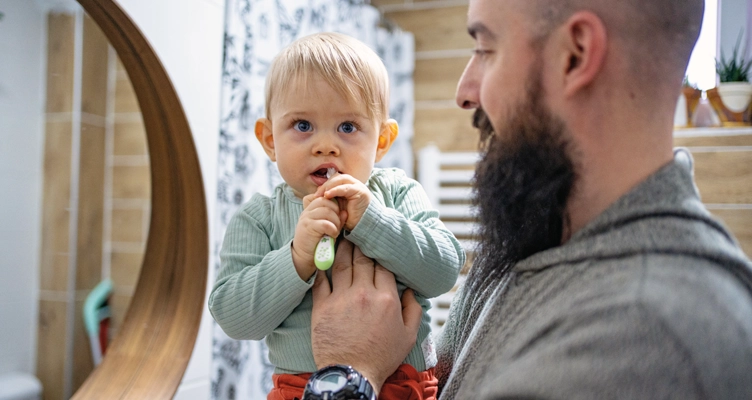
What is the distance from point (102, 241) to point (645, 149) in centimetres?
152

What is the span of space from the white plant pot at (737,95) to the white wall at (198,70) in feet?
6.45

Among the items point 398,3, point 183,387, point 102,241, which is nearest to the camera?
point 183,387

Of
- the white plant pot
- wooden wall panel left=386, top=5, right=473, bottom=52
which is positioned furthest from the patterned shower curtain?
the white plant pot

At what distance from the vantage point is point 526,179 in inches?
29.4

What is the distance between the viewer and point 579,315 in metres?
0.59

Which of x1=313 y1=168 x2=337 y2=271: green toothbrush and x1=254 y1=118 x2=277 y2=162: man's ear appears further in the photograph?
x1=254 y1=118 x2=277 y2=162: man's ear

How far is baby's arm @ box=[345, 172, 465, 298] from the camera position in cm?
82

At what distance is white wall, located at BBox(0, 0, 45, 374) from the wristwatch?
1.03 meters

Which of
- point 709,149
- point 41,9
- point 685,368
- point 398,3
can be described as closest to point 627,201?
point 685,368

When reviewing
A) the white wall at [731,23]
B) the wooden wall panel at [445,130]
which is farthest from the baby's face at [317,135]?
the white wall at [731,23]

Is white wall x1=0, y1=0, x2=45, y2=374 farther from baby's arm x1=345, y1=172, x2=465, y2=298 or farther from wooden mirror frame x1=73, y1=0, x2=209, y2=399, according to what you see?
baby's arm x1=345, y1=172, x2=465, y2=298

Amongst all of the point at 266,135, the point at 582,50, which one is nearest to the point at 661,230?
the point at 582,50

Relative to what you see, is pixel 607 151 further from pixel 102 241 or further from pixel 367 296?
pixel 102 241

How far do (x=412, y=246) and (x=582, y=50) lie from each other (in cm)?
33
